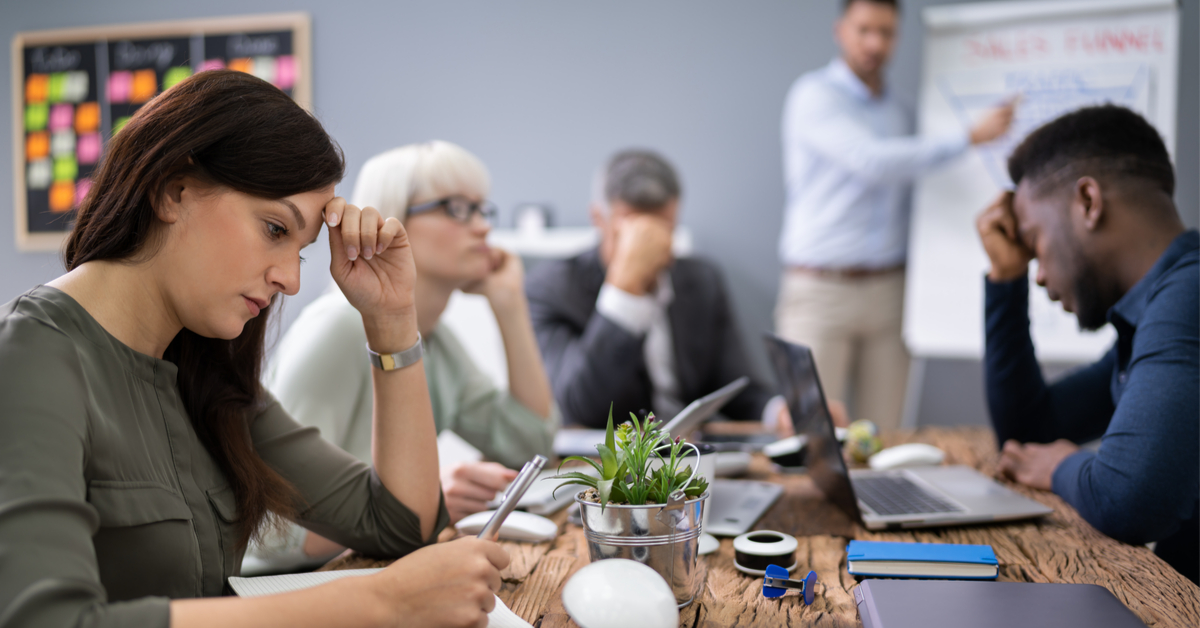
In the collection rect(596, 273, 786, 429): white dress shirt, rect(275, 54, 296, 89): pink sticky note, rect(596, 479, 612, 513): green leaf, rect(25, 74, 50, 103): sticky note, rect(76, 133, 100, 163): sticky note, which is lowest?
rect(596, 273, 786, 429): white dress shirt

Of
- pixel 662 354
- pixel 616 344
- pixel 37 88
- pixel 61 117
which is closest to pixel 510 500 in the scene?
pixel 616 344

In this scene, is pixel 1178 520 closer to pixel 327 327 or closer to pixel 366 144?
pixel 327 327

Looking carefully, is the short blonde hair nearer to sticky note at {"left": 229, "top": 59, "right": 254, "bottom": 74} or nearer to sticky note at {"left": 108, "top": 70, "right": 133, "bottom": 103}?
Answer: sticky note at {"left": 229, "top": 59, "right": 254, "bottom": 74}

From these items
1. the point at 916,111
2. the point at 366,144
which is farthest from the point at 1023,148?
the point at 366,144

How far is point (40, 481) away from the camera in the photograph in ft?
1.70

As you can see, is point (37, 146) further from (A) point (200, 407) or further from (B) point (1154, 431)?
(B) point (1154, 431)

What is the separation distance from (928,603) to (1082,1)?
2372mm

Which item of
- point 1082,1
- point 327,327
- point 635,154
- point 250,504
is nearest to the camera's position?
point 250,504

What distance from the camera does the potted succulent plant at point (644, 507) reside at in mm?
665

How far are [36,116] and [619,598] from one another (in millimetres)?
3644

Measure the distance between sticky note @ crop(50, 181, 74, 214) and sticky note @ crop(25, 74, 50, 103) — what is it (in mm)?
350

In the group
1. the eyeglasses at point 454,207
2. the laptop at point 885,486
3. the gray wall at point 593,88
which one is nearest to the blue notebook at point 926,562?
the laptop at point 885,486

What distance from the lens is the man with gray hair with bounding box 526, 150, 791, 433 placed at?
6.11 ft

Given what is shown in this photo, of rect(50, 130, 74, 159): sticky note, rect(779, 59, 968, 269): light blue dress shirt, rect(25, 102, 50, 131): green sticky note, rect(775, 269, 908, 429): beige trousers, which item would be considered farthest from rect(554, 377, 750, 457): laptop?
rect(25, 102, 50, 131): green sticky note
